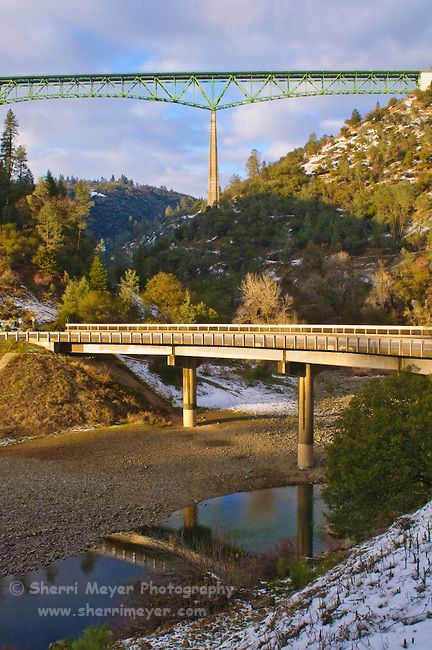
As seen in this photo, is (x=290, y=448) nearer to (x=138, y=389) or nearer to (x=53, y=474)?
(x=53, y=474)

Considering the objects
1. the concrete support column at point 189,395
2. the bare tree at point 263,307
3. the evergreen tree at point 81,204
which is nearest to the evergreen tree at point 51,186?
the evergreen tree at point 81,204

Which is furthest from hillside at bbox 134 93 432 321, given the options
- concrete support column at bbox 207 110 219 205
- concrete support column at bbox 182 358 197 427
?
concrete support column at bbox 182 358 197 427

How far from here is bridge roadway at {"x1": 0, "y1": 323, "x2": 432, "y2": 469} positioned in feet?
111

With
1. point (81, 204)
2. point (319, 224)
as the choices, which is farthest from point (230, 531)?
point (319, 224)

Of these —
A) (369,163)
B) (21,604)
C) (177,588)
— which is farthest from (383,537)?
(369,163)

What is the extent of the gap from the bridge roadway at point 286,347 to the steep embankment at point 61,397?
234cm

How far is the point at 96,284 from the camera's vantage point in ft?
229

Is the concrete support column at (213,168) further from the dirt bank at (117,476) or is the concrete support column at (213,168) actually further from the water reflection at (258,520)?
the water reflection at (258,520)

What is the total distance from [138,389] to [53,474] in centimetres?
2266

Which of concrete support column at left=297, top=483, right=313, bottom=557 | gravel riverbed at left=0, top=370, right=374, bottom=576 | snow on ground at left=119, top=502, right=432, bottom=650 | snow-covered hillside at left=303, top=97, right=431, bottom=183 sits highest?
snow-covered hillside at left=303, top=97, right=431, bottom=183

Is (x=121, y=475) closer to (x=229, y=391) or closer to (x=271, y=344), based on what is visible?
(x=271, y=344)

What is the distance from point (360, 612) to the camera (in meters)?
9.97

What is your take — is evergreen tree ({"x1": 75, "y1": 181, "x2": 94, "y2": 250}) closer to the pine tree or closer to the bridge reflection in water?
the pine tree

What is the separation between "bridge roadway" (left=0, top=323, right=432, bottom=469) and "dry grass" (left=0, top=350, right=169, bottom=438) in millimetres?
2362
